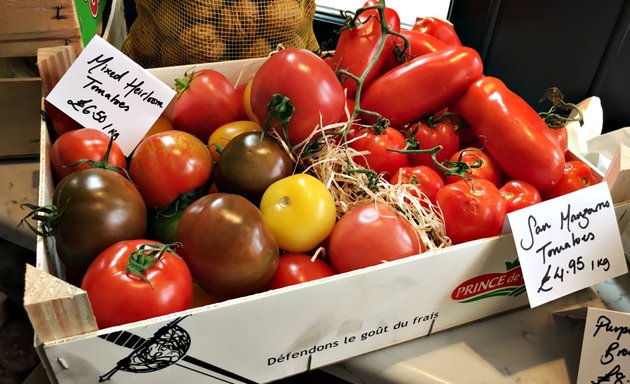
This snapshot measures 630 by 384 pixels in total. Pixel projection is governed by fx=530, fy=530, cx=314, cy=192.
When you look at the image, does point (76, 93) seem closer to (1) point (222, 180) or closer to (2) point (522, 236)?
(1) point (222, 180)

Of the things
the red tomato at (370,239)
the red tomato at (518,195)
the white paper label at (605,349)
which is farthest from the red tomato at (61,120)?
the white paper label at (605,349)

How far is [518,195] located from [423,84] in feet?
0.78

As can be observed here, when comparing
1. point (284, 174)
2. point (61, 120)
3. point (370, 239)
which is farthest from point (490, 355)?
point (61, 120)

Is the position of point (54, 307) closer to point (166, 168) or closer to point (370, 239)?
point (166, 168)

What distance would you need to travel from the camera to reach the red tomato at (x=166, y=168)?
2.45ft

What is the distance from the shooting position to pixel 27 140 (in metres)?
1.12

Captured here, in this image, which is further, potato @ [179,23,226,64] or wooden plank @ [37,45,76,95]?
potato @ [179,23,226,64]

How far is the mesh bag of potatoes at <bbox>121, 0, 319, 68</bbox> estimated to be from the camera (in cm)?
105

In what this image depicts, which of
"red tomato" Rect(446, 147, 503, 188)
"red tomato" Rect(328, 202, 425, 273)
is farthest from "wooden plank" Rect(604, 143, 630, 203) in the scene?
"red tomato" Rect(328, 202, 425, 273)

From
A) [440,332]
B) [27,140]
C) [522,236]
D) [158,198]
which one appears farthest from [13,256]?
[522,236]

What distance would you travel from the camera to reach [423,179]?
2.62 feet

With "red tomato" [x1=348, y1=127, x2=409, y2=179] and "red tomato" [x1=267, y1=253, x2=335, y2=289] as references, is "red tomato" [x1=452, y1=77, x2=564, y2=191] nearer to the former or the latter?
"red tomato" [x1=348, y1=127, x2=409, y2=179]

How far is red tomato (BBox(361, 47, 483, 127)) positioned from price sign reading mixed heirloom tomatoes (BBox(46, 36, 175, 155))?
0.35 meters

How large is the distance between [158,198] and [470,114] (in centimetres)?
52
